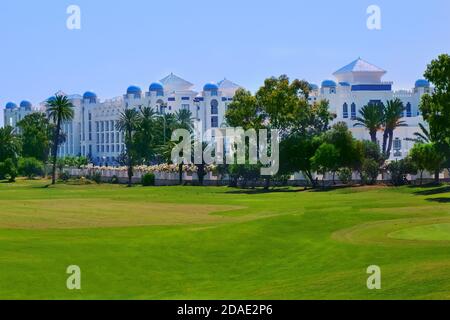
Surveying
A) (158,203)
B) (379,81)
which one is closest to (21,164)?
(379,81)

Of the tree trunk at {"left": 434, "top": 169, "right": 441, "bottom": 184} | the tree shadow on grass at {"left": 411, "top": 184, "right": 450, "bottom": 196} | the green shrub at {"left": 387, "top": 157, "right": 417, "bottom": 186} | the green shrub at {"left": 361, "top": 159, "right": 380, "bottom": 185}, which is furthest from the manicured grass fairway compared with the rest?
the green shrub at {"left": 361, "top": 159, "right": 380, "bottom": 185}

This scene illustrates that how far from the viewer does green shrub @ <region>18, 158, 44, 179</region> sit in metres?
170

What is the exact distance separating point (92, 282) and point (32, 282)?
6.74 ft

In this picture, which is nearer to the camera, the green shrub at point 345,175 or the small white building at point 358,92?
the green shrub at point 345,175

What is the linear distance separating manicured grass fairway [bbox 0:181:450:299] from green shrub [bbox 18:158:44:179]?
369ft

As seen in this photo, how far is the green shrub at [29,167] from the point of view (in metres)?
170

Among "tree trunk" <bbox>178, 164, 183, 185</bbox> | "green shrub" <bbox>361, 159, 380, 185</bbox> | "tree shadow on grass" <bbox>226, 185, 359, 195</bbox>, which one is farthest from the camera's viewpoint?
"tree trunk" <bbox>178, 164, 183, 185</bbox>

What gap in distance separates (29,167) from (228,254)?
137945 millimetres

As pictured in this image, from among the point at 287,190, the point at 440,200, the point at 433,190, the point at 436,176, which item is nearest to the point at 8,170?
the point at 287,190

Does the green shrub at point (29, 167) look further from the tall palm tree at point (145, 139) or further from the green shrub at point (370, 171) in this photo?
the green shrub at point (370, 171)

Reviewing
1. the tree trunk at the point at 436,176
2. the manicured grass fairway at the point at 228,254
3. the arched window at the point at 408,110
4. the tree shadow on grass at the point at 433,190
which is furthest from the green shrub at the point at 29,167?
the manicured grass fairway at the point at 228,254

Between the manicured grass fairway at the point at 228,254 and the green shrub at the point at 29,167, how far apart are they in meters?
113

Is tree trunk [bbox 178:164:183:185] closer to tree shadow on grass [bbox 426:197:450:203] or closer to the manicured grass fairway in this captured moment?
tree shadow on grass [bbox 426:197:450:203]
